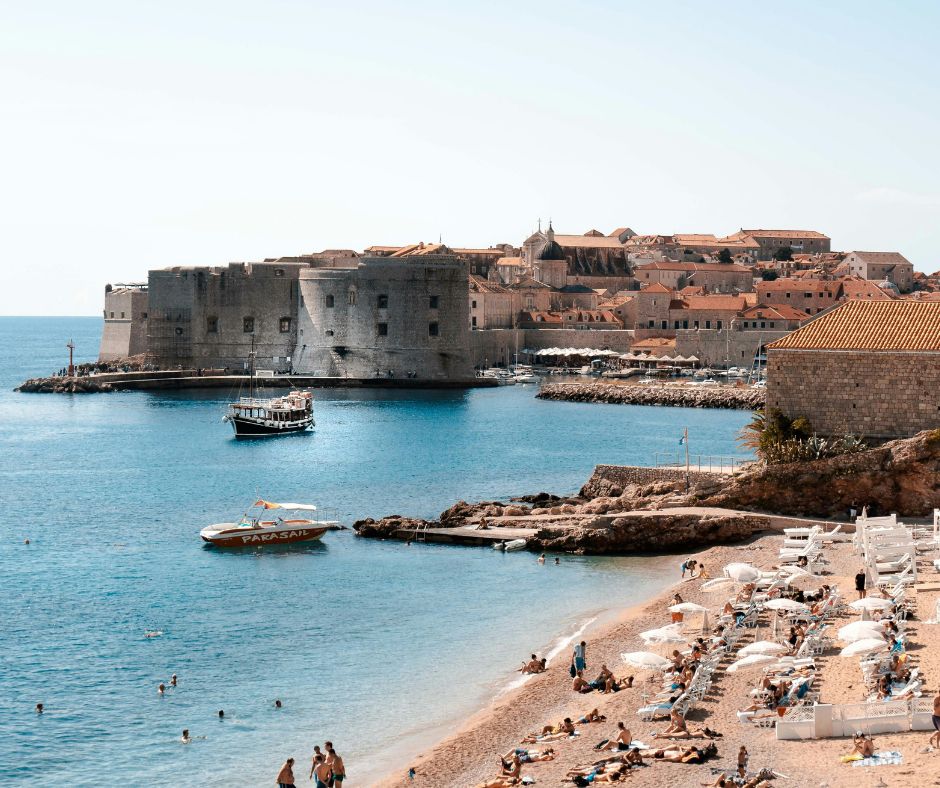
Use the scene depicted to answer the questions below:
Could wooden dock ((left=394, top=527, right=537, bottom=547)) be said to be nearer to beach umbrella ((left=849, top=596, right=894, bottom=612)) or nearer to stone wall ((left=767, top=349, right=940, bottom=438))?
stone wall ((left=767, top=349, right=940, bottom=438))

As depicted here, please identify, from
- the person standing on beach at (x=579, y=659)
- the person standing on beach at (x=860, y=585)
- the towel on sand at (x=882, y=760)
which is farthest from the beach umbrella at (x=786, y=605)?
the towel on sand at (x=882, y=760)

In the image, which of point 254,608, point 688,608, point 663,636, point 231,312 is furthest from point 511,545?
point 231,312

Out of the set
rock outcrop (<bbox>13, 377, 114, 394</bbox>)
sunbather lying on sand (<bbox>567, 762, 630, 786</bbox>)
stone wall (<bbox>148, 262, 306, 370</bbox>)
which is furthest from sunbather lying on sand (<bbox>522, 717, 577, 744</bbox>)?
rock outcrop (<bbox>13, 377, 114, 394</bbox>)

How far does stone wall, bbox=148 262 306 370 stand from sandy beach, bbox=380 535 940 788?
54453 millimetres

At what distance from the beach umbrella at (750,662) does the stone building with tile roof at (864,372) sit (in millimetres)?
10354

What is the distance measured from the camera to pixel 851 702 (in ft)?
50.9

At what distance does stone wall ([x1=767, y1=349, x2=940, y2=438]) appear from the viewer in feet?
85.9

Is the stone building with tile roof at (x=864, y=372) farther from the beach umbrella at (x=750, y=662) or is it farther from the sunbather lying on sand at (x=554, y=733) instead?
the sunbather lying on sand at (x=554, y=733)

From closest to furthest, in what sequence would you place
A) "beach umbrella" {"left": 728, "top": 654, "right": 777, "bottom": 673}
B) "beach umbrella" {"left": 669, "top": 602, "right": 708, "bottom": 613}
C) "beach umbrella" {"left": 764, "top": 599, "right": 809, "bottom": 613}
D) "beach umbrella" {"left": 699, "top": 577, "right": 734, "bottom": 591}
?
"beach umbrella" {"left": 728, "top": 654, "right": 777, "bottom": 673}
"beach umbrella" {"left": 764, "top": 599, "right": 809, "bottom": 613}
"beach umbrella" {"left": 669, "top": 602, "right": 708, "bottom": 613}
"beach umbrella" {"left": 699, "top": 577, "right": 734, "bottom": 591}

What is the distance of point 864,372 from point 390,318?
4572 cm

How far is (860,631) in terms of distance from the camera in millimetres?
17406

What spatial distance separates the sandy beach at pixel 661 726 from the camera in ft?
44.9

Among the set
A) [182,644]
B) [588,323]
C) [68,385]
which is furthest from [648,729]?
[588,323]

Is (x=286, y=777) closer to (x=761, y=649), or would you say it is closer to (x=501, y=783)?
(x=501, y=783)
